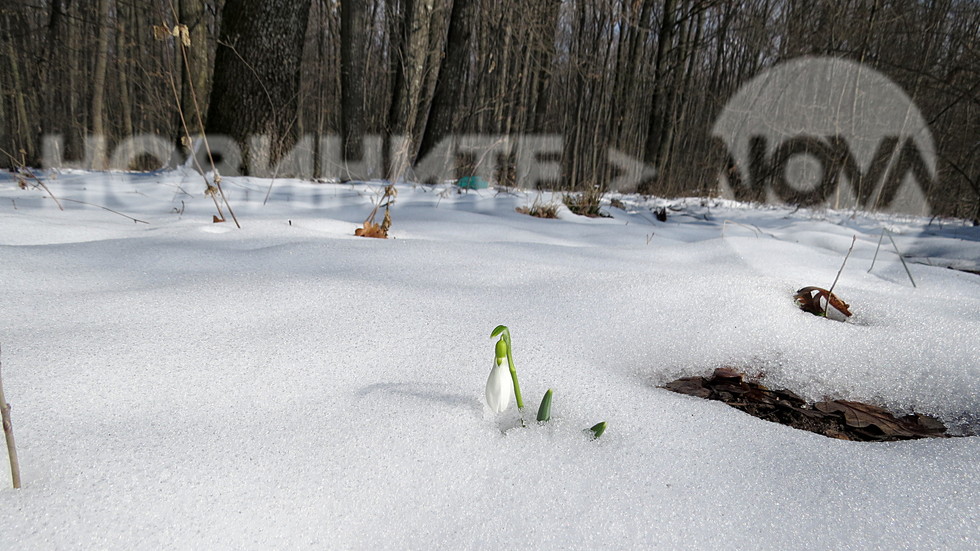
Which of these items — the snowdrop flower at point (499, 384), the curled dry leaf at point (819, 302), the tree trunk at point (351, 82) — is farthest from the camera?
the tree trunk at point (351, 82)

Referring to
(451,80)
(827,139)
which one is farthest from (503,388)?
(827,139)

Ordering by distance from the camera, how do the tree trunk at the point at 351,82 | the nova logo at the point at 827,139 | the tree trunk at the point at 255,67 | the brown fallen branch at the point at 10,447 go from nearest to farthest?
1. the brown fallen branch at the point at 10,447
2. the tree trunk at the point at 255,67
3. the tree trunk at the point at 351,82
4. the nova logo at the point at 827,139

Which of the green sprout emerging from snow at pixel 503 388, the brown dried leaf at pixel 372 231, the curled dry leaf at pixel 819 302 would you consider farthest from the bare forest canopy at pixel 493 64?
the green sprout emerging from snow at pixel 503 388

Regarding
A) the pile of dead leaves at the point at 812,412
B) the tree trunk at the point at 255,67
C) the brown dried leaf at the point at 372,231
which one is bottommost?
the pile of dead leaves at the point at 812,412

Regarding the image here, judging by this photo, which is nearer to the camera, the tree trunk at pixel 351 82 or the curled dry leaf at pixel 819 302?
the curled dry leaf at pixel 819 302

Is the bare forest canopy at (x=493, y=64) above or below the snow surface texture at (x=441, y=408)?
above

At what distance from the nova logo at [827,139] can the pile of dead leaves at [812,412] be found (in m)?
7.71

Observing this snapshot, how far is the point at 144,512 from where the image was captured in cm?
41

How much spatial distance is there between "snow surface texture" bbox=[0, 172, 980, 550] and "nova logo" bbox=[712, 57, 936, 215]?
7.61 meters

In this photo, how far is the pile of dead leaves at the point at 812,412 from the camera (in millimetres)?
673

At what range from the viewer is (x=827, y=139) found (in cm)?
944

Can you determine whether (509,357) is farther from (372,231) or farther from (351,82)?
(351,82)

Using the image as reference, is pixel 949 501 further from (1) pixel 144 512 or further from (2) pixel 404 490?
(1) pixel 144 512

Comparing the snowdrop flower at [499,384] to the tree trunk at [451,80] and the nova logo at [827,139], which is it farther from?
the nova logo at [827,139]
